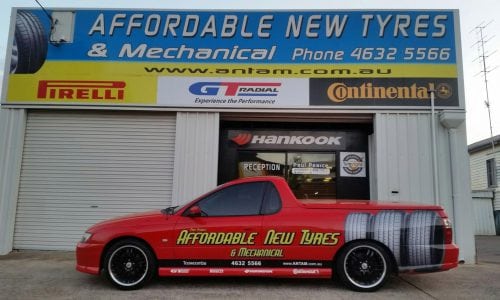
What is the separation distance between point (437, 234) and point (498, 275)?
101 inches

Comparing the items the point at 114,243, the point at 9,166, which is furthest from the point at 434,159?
the point at 9,166

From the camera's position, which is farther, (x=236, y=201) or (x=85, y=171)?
(x=85, y=171)

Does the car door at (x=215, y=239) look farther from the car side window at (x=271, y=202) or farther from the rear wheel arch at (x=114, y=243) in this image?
the rear wheel arch at (x=114, y=243)

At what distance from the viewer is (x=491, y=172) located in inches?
950

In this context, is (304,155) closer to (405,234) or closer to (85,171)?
(405,234)

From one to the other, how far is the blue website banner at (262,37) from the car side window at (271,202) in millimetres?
4580

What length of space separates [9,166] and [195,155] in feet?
14.0

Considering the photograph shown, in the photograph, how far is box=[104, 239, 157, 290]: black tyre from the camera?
6.52 meters

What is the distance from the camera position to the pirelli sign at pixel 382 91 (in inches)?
401

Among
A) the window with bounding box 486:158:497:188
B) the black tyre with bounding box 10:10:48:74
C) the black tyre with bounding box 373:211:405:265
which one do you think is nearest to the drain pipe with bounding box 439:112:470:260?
the black tyre with bounding box 373:211:405:265

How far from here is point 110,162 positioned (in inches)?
414

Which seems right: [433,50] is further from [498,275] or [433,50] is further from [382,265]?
[382,265]

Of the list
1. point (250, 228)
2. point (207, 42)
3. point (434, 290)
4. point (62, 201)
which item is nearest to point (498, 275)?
point (434, 290)

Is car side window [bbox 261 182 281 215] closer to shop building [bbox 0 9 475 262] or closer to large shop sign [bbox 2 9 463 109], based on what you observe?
shop building [bbox 0 9 475 262]
